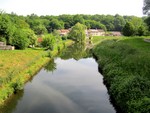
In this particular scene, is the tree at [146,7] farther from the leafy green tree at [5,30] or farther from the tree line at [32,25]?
the leafy green tree at [5,30]

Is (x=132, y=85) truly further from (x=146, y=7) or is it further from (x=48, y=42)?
→ (x=146, y=7)

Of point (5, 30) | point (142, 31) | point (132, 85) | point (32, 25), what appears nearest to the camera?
point (132, 85)

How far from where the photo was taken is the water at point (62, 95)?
23.5 m

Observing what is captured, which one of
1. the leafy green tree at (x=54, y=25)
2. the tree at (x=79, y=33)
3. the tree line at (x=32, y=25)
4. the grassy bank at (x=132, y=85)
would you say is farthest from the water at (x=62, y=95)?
the leafy green tree at (x=54, y=25)

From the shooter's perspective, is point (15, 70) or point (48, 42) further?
point (48, 42)

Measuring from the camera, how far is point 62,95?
90.9ft

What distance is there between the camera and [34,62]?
1663 inches

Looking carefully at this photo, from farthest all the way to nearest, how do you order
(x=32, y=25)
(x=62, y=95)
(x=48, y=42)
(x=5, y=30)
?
1. (x=32, y=25)
2. (x=48, y=42)
3. (x=5, y=30)
4. (x=62, y=95)

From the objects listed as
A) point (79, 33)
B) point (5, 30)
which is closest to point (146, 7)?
point (5, 30)

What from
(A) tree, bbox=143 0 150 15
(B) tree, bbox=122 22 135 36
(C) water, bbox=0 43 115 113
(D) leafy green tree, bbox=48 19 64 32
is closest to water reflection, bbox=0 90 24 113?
(C) water, bbox=0 43 115 113

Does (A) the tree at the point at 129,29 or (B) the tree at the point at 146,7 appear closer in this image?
(B) the tree at the point at 146,7

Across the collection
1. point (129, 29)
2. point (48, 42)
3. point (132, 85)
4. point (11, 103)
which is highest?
point (129, 29)

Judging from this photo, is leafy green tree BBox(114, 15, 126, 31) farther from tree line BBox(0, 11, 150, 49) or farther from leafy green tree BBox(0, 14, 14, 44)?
leafy green tree BBox(0, 14, 14, 44)

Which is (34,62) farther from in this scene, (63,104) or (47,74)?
(63,104)
